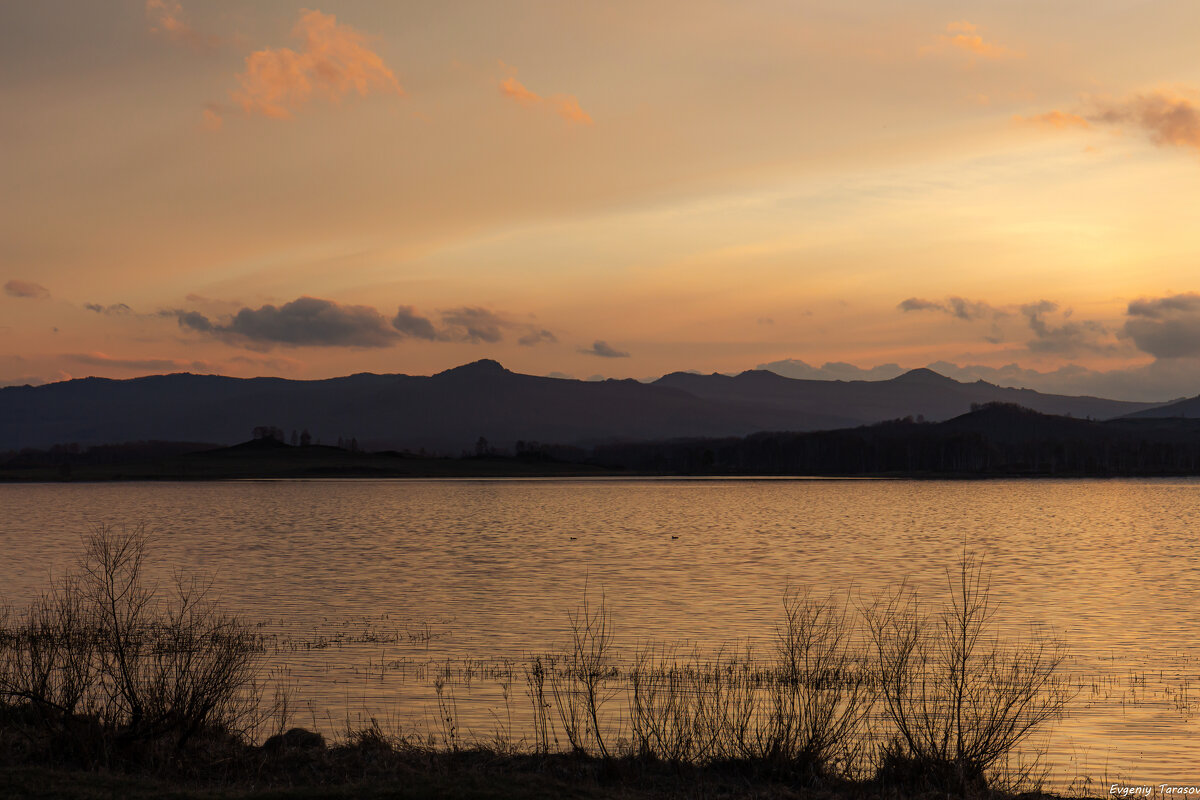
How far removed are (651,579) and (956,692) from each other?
29088mm

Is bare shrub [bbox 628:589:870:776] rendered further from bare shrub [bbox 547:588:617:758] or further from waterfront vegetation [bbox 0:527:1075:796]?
bare shrub [bbox 547:588:617:758]

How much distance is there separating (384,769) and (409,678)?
34.2ft

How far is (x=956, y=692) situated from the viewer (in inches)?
929

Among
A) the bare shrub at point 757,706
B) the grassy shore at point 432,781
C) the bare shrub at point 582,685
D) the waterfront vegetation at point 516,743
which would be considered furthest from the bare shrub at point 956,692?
the bare shrub at point 582,685

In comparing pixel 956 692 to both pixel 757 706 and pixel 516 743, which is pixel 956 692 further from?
pixel 516 743

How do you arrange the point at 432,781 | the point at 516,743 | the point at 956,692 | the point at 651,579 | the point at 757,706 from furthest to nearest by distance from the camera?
the point at 651,579
the point at 757,706
the point at 956,692
the point at 516,743
the point at 432,781

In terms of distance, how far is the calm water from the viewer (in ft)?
84.6

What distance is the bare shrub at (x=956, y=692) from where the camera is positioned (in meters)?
17.6

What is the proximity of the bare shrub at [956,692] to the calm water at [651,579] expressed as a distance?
45.6 inches

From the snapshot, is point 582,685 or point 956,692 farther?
point 582,685

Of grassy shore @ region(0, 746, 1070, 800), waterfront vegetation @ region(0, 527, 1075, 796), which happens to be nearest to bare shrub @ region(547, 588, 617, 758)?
waterfront vegetation @ region(0, 527, 1075, 796)

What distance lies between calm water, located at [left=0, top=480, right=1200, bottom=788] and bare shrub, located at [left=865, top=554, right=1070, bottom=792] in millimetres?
1159

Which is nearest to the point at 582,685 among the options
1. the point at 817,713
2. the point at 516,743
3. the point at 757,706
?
the point at 757,706

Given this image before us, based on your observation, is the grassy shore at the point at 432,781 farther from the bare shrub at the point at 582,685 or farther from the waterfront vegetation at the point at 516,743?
the bare shrub at the point at 582,685
